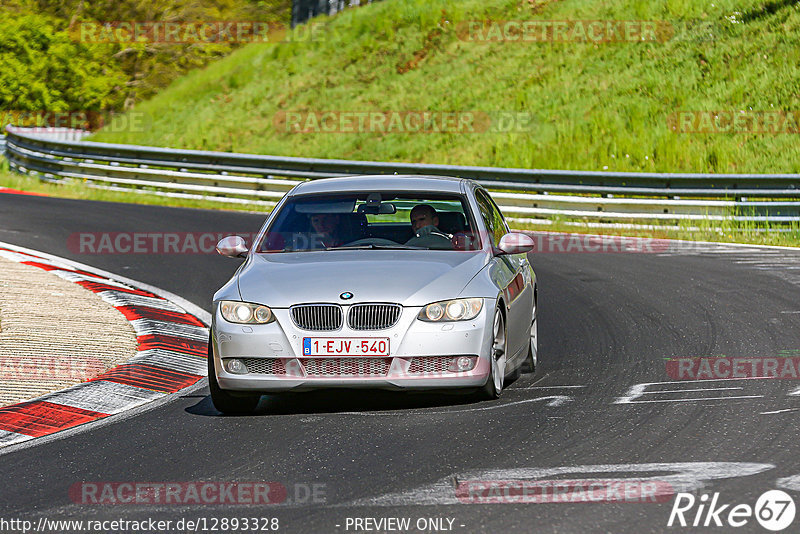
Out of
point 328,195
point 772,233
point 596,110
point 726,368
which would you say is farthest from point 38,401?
point 596,110

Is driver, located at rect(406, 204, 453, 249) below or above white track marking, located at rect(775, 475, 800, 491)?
above

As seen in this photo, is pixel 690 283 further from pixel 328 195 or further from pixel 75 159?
pixel 75 159

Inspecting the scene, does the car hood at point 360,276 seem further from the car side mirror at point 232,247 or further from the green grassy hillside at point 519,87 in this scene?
the green grassy hillside at point 519,87

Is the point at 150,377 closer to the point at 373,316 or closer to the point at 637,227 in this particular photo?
the point at 373,316

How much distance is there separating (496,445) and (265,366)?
5.62ft

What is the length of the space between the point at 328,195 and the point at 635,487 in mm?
4165

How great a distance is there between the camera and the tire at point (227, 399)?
777 cm

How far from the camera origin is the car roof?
9117 mm

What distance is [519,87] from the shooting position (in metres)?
35.6

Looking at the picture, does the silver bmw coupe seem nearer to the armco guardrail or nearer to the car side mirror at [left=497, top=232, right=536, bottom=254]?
the car side mirror at [left=497, top=232, right=536, bottom=254]

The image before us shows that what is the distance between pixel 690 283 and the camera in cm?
1406

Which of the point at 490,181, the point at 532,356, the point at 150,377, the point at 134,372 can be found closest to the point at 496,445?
the point at 532,356

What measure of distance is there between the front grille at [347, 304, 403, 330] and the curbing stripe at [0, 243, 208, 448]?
177 centimetres
